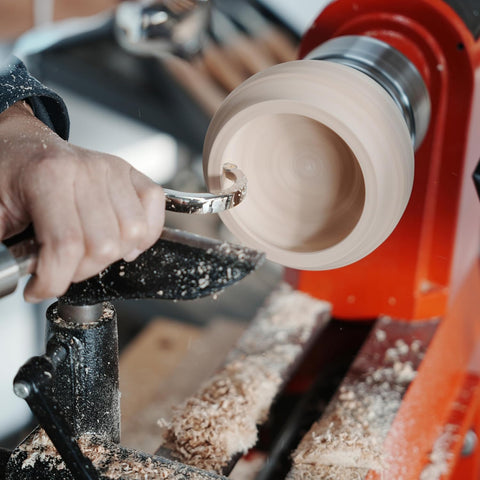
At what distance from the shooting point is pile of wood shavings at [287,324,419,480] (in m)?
0.61

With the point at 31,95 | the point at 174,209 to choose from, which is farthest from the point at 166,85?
the point at 174,209

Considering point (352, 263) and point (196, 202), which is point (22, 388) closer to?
point (196, 202)

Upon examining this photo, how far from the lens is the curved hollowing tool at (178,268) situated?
1.58ft

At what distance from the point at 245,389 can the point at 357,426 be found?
132 mm

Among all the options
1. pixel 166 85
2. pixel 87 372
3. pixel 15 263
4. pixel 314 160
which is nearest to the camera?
pixel 15 263

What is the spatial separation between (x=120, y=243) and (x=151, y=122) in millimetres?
1944

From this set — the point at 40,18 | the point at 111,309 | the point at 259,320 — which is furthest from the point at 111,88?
the point at 111,309

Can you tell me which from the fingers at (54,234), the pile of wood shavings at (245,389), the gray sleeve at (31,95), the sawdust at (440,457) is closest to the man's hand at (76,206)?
the fingers at (54,234)

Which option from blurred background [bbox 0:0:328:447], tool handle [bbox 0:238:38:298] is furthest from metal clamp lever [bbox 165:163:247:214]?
blurred background [bbox 0:0:328:447]

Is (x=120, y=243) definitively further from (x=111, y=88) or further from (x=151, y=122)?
(x=111, y=88)

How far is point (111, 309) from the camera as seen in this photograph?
0.55 m

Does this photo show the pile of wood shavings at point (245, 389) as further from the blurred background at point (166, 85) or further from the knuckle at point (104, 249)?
the blurred background at point (166, 85)

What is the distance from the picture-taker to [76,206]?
17.7 inches

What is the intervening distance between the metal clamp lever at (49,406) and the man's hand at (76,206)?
0.06m
